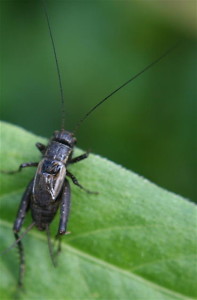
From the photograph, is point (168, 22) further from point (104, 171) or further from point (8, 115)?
point (104, 171)

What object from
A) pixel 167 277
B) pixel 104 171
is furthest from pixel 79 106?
pixel 167 277

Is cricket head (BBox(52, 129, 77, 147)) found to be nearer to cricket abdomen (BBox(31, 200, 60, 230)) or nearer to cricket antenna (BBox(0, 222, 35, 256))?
cricket abdomen (BBox(31, 200, 60, 230))

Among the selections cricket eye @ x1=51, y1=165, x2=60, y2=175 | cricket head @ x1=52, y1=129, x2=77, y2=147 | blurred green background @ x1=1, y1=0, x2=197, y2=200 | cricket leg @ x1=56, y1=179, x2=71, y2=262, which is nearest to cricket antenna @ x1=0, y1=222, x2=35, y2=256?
cricket leg @ x1=56, y1=179, x2=71, y2=262

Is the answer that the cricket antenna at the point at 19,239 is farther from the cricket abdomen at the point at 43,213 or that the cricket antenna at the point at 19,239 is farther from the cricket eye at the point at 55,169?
the cricket eye at the point at 55,169

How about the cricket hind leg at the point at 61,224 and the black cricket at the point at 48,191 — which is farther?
the black cricket at the point at 48,191

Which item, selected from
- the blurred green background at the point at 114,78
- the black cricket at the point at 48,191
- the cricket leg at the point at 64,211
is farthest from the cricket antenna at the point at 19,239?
the blurred green background at the point at 114,78
